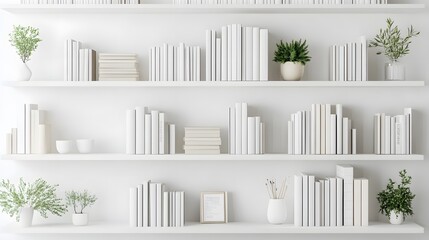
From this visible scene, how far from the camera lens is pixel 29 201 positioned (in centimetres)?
368

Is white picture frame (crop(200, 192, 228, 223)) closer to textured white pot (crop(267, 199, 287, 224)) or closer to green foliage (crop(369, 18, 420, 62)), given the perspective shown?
textured white pot (crop(267, 199, 287, 224))

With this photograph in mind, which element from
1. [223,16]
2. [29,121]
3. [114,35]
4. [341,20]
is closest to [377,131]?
[341,20]

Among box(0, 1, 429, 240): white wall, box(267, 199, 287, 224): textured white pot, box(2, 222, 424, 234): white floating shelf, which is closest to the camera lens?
box(2, 222, 424, 234): white floating shelf

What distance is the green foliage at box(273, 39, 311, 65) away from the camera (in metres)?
3.59

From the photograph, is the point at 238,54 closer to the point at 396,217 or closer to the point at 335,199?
the point at 335,199

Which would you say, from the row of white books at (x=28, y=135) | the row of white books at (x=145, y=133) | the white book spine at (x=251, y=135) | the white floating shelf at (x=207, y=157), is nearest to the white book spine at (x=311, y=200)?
the white floating shelf at (x=207, y=157)

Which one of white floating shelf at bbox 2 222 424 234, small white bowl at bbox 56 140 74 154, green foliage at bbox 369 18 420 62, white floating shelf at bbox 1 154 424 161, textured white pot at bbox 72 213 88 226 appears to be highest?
green foliage at bbox 369 18 420 62

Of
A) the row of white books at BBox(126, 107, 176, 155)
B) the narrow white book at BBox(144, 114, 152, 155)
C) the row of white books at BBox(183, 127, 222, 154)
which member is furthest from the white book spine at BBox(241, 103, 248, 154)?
the narrow white book at BBox(144, 114, 152, 155)

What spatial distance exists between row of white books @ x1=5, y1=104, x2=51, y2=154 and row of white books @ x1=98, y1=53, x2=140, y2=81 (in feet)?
1.46

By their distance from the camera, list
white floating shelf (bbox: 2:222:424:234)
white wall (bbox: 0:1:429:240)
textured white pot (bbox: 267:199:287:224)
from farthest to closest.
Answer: white wall (bbox: 0:1:429:240) < textured white pot (bbox: 267:199:287:224) < white floating shelf (bbox: 2:222:424:234)

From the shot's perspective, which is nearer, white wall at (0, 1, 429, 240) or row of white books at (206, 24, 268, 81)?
row of white books at (206, 24, 268, 81)

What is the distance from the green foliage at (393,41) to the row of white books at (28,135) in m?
2.01

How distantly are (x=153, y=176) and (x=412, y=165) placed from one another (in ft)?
5.13

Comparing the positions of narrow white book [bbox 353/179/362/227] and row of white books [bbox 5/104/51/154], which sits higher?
row of white books [bbox 5/104/51/154]
